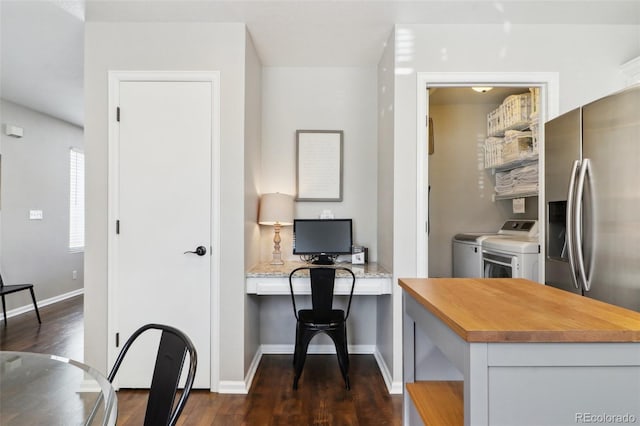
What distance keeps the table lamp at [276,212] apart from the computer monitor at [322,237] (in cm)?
13

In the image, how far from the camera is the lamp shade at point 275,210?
3.00m

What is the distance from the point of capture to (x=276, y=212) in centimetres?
300

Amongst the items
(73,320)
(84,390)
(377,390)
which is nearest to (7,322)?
(73,320)

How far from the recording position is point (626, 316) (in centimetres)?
96

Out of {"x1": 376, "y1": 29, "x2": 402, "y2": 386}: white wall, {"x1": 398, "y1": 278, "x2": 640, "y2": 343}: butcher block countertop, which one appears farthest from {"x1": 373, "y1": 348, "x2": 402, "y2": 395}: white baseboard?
{"x1": 398, "y1": 278, "x2": 640, "y2": 343}: butcher block countertop

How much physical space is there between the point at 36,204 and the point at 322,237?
402 cm

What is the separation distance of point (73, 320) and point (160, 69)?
3267mm

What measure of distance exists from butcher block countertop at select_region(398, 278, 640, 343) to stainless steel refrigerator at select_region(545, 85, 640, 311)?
0.76 metres

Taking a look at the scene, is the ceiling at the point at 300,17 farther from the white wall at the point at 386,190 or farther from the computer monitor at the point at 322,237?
the computer monitor at the point at 322,237

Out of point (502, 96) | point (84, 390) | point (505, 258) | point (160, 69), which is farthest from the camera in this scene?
point (502, 96)

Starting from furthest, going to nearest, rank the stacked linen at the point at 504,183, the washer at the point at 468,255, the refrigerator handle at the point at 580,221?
the stacked linen at the point at 504,183 → the washer at the point at 468,255 → the refrigerator handle at the point at 580,221

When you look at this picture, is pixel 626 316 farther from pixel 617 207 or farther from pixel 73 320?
pixel 73 320

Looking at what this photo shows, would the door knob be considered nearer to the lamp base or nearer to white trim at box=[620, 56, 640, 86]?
the lamp base

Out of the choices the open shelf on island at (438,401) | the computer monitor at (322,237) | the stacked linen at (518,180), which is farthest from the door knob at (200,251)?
the stacked linen at (518,180)
